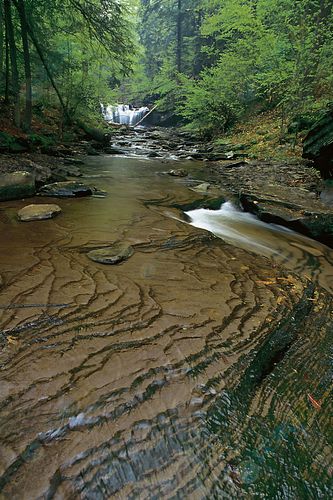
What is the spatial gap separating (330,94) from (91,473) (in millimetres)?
14014

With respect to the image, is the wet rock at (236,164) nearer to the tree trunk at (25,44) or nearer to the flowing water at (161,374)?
the tree trunk at (25,44)

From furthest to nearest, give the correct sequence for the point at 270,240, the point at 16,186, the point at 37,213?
1. the point at 16,186
2. the point at 270,240
3. the point at 37,213

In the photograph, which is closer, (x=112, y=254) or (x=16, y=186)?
(x=112, y=254)

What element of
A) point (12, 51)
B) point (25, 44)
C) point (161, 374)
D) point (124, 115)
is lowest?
point (161, 374)

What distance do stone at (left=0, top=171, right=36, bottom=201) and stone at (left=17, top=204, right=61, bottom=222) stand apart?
3.20 ft

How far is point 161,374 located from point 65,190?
16.4 feet

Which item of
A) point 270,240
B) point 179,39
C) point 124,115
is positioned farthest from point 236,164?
point 124,115

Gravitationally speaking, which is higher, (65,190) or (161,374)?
(161,374)

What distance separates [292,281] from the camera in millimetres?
3434

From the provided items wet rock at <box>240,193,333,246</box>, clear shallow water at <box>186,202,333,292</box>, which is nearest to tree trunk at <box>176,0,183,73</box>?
wet rock at <box>240,193,333,246</box>

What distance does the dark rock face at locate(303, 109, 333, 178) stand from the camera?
7.03 metres

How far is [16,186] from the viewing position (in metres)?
5.50

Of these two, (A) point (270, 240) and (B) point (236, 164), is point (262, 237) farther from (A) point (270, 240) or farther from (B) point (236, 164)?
(B) point (236, 164)

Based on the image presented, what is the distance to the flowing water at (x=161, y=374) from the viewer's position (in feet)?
4.52
